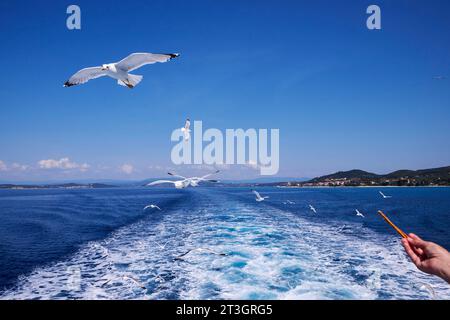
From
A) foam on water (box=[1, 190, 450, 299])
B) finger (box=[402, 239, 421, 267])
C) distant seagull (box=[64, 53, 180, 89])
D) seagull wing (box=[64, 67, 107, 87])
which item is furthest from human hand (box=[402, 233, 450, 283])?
seagull wing (box=[64, 67, 107, 87])

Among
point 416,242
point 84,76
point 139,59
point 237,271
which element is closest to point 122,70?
point 139,59

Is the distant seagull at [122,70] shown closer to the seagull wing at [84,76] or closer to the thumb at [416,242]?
the seagull wing at [84,76]

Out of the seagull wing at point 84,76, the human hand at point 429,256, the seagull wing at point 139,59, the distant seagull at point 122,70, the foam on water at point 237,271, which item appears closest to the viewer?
the human hand at point 429,256

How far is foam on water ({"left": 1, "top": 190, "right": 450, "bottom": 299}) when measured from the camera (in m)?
6.09

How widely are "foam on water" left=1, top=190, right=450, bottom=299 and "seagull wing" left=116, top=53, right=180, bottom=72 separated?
4.92 m

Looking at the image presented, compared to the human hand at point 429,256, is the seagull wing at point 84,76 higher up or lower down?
higher up

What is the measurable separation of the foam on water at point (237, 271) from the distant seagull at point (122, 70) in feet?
15.6

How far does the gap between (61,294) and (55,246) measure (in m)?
6.24

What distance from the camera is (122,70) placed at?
7.59 metres

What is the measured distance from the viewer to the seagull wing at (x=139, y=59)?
6.45 meters

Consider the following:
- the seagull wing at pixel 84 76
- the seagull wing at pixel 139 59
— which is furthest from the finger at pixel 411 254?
the seagull wing at pixel 84 76

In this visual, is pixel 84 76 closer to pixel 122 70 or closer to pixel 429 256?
pixel 122 70

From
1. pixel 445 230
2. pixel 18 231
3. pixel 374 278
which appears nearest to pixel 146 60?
pixel 374 278
